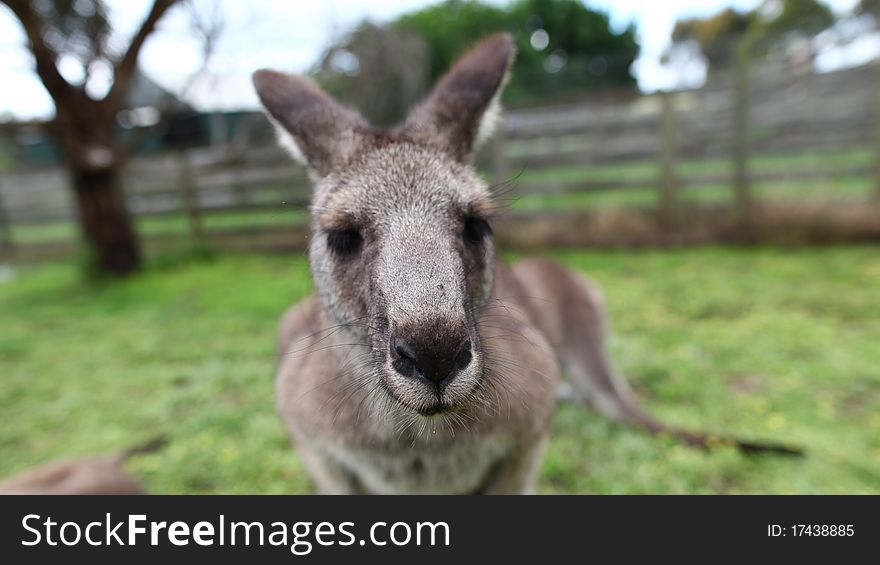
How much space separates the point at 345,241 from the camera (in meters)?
2.09

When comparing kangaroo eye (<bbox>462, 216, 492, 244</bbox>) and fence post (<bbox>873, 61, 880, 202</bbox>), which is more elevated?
fence post (<bbox>873, 61, 880, 202</bbox>)

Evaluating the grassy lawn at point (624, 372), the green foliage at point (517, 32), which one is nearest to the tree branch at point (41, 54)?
the grassy lawn at point (624, 372)

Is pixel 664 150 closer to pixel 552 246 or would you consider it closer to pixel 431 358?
pixel 552 246

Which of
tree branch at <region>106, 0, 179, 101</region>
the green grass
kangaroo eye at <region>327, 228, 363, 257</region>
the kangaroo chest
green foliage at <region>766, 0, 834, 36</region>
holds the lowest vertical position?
the kangaroo chest

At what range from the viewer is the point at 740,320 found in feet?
16.3

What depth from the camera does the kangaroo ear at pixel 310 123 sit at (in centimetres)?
234

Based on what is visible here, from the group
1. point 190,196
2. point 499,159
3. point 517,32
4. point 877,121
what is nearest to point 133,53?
point 190,196

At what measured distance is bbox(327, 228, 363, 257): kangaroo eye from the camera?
2064 millimetres

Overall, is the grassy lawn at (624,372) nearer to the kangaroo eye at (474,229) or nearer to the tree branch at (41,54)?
the kangaroo eye at (474,229)

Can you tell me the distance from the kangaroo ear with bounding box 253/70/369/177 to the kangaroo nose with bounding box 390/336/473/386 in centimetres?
97

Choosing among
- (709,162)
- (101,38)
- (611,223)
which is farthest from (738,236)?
(101,38)

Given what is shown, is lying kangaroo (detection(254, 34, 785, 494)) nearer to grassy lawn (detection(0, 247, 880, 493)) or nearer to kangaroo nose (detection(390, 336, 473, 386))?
kangaroo nose (detection(390, 336, 473, 386))

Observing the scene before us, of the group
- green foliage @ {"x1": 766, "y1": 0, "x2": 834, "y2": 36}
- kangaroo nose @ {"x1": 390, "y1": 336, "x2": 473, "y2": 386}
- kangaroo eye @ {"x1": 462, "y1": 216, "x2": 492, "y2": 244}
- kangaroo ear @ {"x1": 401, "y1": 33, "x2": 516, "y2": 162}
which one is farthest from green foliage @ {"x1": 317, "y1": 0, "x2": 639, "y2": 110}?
kangaroo nose @ {"x1": 390, "y1": 336, "x2": 473, "y2": 386}

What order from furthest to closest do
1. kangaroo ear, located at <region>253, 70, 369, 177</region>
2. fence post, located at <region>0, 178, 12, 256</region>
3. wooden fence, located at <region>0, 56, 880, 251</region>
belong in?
fence post, located at <region>0, 178, 12, 256</region>, wooden fence, located at <region>0, 56, 880, 251</region>, kangaroo ear, located at <region>253, 70, 369, 177</region>
